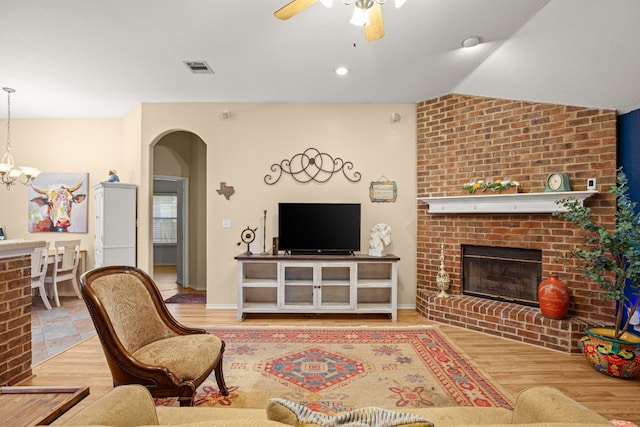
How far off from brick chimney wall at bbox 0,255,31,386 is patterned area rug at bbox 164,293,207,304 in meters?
2.26

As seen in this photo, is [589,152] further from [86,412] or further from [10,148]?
[10,148]

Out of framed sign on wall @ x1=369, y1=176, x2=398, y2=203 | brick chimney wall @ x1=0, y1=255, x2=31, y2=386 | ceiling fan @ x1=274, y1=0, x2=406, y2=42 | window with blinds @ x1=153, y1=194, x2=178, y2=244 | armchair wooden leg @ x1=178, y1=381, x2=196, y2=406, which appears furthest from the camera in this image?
window with blinds @ x1=153, y1=194, x2=178, y2=244

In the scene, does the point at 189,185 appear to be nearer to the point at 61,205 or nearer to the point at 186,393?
the point at 61,205

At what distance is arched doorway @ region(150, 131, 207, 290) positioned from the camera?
218 inches

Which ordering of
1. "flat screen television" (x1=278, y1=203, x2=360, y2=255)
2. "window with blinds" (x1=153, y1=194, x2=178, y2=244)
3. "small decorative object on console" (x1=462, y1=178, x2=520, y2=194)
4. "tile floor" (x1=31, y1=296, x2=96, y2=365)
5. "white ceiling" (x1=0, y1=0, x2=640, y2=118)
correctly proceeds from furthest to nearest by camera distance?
1. "window with blinds" (x1=153, y1=194, x2=178, y2=244)
2. "flat screen television" (x1=278, y1=203, x2=360, y2=255)
3. "small decorative object on console" (x1=462, y1=178, x2=520, y2=194)
4. "tile floor" (x1=31, y1=296, x2=96, y2=365)
5. "white ceiling" (x1=0, y1=0, x2=640, y2=118)

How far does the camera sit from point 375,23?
6.77 ft

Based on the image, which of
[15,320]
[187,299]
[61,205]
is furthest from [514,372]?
[61,205]

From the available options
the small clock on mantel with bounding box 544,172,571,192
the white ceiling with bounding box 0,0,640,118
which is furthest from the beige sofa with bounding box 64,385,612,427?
the small clock on mantel with bounding box 544,172,571,192

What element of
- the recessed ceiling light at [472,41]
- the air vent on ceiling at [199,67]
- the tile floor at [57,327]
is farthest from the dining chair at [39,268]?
the recessed ceiling light at [472,41]

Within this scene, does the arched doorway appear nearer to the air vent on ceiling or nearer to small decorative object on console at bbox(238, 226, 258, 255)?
small decorative object on console at bbox(238, 226, 258, 255)

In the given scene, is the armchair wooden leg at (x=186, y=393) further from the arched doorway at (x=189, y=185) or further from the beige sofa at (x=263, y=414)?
the arched doorway at (x=189, y=185)

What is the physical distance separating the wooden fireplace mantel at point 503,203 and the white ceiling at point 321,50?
3.06ft

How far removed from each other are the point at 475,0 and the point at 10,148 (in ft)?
21.3

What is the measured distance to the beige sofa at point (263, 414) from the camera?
82 centimetres
